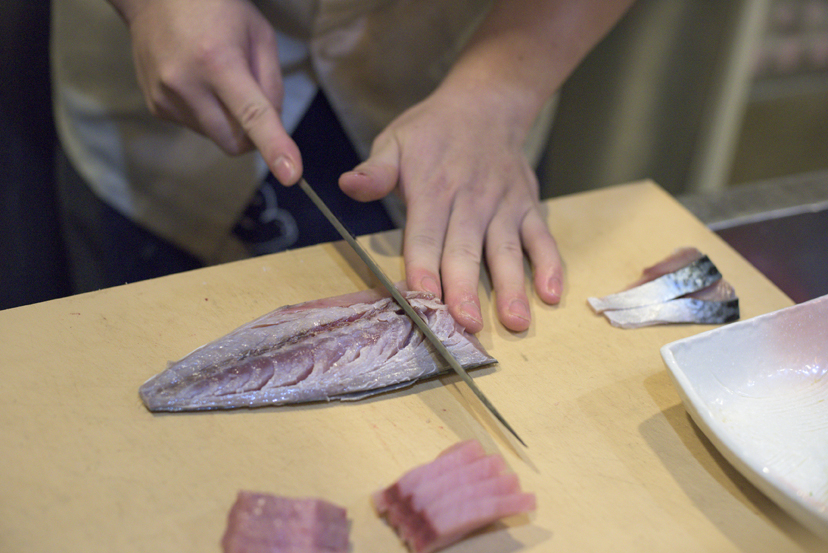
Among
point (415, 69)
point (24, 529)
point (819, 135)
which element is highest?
point (24, 529)

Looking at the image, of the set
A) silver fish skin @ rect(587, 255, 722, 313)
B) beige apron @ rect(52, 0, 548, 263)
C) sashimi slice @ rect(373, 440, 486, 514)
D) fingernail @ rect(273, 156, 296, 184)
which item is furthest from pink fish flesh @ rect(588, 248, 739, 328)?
beige apron @ rect(52, 0, 548, 263)

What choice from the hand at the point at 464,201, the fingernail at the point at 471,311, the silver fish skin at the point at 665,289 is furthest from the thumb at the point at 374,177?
the silver fish skin at the point at 665,289

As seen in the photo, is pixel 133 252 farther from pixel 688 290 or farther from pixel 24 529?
pixel 688 290

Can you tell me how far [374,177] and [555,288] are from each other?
53cm

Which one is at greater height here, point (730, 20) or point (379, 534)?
point (379, 534)

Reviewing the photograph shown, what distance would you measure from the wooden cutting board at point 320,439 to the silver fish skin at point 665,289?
5 centimetres

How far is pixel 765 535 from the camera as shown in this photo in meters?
1.11

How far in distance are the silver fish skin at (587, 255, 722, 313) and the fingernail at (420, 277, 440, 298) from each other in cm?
40

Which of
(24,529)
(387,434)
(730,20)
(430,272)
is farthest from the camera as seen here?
(730,20)

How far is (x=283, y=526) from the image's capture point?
3.27 feet

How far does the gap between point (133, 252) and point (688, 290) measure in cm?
175

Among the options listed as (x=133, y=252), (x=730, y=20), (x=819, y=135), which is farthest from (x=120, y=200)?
(x=819, y=135)

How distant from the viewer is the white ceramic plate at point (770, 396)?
1119mm

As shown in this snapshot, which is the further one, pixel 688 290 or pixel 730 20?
pixel 730 20
